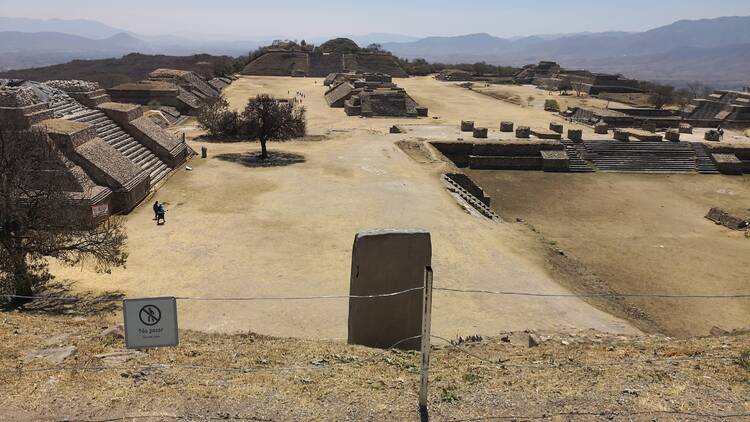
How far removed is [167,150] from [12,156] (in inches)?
466

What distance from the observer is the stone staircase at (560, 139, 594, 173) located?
2884 centimetres

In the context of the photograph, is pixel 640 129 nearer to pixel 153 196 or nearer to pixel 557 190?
pixel 557 190

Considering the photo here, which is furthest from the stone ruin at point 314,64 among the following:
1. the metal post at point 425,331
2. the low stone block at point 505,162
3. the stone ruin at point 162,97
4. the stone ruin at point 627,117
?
the metal post at point 425,331

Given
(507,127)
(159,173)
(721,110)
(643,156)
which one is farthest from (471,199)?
(721,110)

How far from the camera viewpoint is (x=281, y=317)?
1015 centimetres

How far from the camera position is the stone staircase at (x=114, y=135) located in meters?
19.4

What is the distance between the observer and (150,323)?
5.43 metres

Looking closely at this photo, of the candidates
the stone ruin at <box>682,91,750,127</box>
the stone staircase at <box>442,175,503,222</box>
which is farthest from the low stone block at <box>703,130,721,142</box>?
the stone staircase at <box>442,175,503,222</box>

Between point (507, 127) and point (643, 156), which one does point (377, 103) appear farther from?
point (643, 156)

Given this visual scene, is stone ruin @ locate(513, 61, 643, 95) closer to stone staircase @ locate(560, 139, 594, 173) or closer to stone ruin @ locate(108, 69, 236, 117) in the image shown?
stone staircase @ locate(560, 139, 594, 173)

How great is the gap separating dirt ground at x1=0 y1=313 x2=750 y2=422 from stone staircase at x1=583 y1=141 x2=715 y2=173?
79.3 ft

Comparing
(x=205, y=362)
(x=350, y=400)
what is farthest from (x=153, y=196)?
(x=350, y=400)

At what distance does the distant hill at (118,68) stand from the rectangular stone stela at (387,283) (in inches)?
2432

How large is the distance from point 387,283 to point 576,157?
25.9 metres
